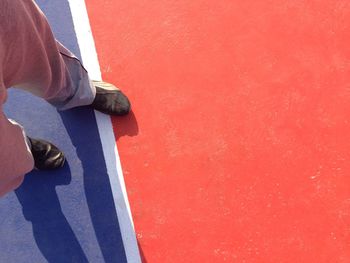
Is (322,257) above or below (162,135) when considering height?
below

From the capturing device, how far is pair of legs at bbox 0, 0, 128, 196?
4.35 ft

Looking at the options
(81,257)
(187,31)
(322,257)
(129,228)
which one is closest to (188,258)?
(129,228)

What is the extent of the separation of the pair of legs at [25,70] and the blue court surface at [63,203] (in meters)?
0.34

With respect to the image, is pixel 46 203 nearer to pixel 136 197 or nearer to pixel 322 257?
pixel 136 197

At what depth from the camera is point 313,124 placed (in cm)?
242

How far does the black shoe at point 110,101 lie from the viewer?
2406mm

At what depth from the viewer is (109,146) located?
2.44 meters

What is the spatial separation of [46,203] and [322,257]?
5.40 ft

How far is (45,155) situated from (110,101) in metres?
0.50

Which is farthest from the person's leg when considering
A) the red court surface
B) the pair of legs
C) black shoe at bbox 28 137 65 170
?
the red court surface

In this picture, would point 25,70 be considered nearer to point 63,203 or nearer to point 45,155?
point 45,155

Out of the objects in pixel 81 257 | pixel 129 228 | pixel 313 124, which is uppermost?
pixel 313 124

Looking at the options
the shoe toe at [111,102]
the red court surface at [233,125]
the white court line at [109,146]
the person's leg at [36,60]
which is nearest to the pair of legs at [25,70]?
the person's leg at [36,60]

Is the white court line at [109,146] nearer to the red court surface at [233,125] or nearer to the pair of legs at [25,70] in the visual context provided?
the red court surface at [233,125]
